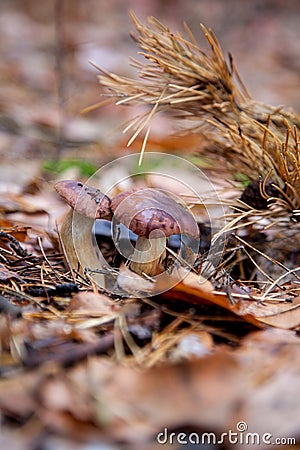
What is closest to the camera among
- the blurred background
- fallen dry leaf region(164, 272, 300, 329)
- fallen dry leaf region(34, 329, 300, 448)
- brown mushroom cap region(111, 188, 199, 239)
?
fallen dry leaf region(34, 329, 300, 448)

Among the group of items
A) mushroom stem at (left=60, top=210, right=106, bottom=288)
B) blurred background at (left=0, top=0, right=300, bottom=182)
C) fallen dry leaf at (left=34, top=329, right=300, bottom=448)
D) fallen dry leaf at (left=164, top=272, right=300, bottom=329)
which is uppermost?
blurred background at (left=0, top=0, right=300, bottom=182)

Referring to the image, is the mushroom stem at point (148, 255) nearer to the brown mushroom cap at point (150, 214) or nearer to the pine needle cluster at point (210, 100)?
the brown mushroom cap at point (150, 214)

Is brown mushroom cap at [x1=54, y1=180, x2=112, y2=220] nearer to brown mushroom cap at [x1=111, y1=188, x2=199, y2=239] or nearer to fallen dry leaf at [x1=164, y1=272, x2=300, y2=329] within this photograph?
brown mushroom cap at [x1=111, y1=188, x2=199, y2=239]

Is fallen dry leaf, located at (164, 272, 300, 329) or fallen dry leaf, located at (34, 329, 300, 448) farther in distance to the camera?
fallen dry leaf, located at (164, 272, 300, 329)

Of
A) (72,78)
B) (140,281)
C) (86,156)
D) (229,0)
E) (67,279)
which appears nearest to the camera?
(140,281)

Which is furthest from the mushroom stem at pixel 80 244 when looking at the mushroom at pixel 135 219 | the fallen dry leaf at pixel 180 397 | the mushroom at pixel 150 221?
the fallen dry leaf at pixel 180 397

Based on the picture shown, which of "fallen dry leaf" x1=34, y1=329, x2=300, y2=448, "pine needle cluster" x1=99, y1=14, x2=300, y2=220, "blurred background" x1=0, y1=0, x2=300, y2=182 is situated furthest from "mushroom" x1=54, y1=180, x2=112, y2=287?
"blurred background" x1=0, y1=0, x2=300, y2=182

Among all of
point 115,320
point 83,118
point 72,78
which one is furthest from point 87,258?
point 72,78

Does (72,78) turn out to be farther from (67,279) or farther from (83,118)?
(67,279)
